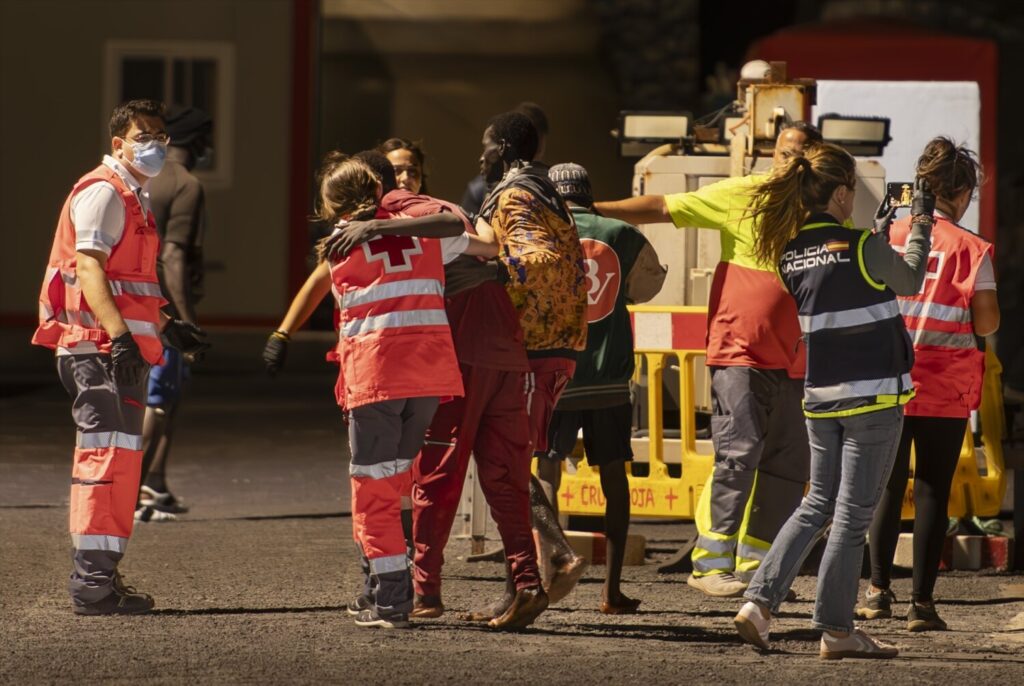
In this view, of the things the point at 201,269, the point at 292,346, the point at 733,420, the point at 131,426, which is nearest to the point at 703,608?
the point at 733,420

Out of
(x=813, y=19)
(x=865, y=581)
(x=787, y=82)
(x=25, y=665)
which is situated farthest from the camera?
(x=813, y=19)

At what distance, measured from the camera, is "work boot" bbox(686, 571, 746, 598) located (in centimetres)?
829

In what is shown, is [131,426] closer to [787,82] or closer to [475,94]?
[787,82]

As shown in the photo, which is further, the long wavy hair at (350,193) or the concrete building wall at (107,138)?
the concrete building wall at (107,138)

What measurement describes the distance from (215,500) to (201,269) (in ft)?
4.61

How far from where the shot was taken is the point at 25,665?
669cm

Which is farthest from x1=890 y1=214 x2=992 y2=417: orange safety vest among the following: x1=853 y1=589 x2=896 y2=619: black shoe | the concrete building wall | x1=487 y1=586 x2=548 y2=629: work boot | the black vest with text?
the concrete building wall

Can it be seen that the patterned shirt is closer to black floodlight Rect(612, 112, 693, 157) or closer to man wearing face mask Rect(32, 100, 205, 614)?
man wearing face mask Rect(32, 100, 205, 614)

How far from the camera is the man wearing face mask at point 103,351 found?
7.64 m

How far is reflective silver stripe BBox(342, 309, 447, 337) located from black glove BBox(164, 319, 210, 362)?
1224 mm

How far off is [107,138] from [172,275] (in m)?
11.2

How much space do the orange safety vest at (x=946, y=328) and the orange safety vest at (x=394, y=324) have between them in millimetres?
1755

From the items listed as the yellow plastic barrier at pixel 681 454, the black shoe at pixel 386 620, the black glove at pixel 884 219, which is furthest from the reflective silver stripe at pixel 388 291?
the yellow plastic barrier at pixel 681 454

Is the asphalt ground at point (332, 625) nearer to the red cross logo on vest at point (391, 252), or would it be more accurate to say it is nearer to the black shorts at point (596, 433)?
the black shorts at point (596, 433)
